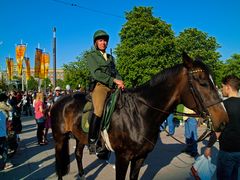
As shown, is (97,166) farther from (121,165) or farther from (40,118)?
(40,118)

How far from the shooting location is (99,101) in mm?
4750

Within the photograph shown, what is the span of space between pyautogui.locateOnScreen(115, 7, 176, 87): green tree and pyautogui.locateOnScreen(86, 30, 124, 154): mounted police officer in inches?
1332

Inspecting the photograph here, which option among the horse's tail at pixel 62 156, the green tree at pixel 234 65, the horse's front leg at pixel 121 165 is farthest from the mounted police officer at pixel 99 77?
the green tree at pixel 234 65

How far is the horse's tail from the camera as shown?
6462mm

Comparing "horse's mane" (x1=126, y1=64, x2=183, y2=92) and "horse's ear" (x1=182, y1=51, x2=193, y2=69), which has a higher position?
"horse's ear" (x1=182, y1=51, x2=193, y2=69)

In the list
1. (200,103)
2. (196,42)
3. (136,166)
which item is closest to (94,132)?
(136,166)

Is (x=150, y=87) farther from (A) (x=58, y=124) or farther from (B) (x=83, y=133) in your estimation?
(A) (x=58, y=124)

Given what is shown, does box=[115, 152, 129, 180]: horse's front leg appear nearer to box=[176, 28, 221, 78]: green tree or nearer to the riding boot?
the riding boot

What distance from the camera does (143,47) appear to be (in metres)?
40.0

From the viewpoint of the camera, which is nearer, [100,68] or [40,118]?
[100,68]

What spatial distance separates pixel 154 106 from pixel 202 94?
0.93 metres

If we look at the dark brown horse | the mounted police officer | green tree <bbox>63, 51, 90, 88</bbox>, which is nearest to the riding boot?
the mounted police officer

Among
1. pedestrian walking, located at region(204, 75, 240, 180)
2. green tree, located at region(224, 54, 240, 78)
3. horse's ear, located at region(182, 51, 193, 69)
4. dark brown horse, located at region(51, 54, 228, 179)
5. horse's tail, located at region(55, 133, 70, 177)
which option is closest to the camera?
dark brown horse, located at region(51, 54, 228, 179)

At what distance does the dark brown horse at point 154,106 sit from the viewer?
3729mm
